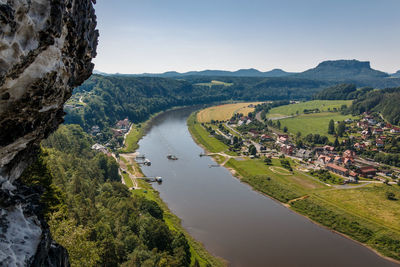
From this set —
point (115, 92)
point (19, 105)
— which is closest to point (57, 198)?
point (19, 105)

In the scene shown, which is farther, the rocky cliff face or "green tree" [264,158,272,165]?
"green tree" [264,158,272,165]

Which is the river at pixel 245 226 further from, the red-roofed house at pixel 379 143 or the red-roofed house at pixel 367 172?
the red-roofed house at pixel 379 143

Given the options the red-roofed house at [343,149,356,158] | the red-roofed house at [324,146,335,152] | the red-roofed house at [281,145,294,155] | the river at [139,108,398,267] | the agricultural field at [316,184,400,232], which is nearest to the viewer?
the river at [139,108,398,267]

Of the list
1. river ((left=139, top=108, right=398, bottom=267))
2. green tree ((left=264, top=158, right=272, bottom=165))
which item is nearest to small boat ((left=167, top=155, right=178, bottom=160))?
river ((left=139, top=108, right=398, bottom=267))

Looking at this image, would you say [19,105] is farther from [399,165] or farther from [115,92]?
[115,92]

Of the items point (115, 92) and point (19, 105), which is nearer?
point (19, 105)

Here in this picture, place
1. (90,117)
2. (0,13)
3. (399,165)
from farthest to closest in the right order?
(90,117) < (399,165) < (0,13)

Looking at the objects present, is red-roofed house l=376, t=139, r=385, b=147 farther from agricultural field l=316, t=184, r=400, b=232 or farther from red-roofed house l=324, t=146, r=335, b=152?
agricultural field l=316, t=184, r=400, b=232
